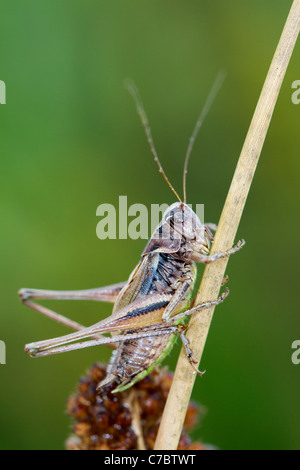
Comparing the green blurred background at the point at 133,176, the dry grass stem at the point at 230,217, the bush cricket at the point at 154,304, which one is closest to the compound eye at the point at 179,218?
the bush cricket at the point at 154,304

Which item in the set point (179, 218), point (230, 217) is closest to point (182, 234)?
point (179, 218)

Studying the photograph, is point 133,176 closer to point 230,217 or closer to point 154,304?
point 154,304

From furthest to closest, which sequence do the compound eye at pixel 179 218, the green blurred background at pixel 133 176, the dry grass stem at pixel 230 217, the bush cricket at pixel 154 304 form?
the green blurred background at pixel 133 176 < the compound eye at pixel 179 218 < the bush cricket at pixel 154 304 < the dry grass stem at pixel 230 217

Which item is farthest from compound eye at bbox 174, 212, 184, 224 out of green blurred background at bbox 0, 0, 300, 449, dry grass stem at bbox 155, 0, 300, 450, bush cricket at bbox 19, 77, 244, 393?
green blurred background at bbox 0, 0, 300, 449

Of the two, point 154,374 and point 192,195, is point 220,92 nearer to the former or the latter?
point 192,195

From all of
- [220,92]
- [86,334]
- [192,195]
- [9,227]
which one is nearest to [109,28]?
[220,92]

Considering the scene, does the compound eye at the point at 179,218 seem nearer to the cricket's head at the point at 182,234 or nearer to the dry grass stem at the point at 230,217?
the cricket's head at the point at 182,234
